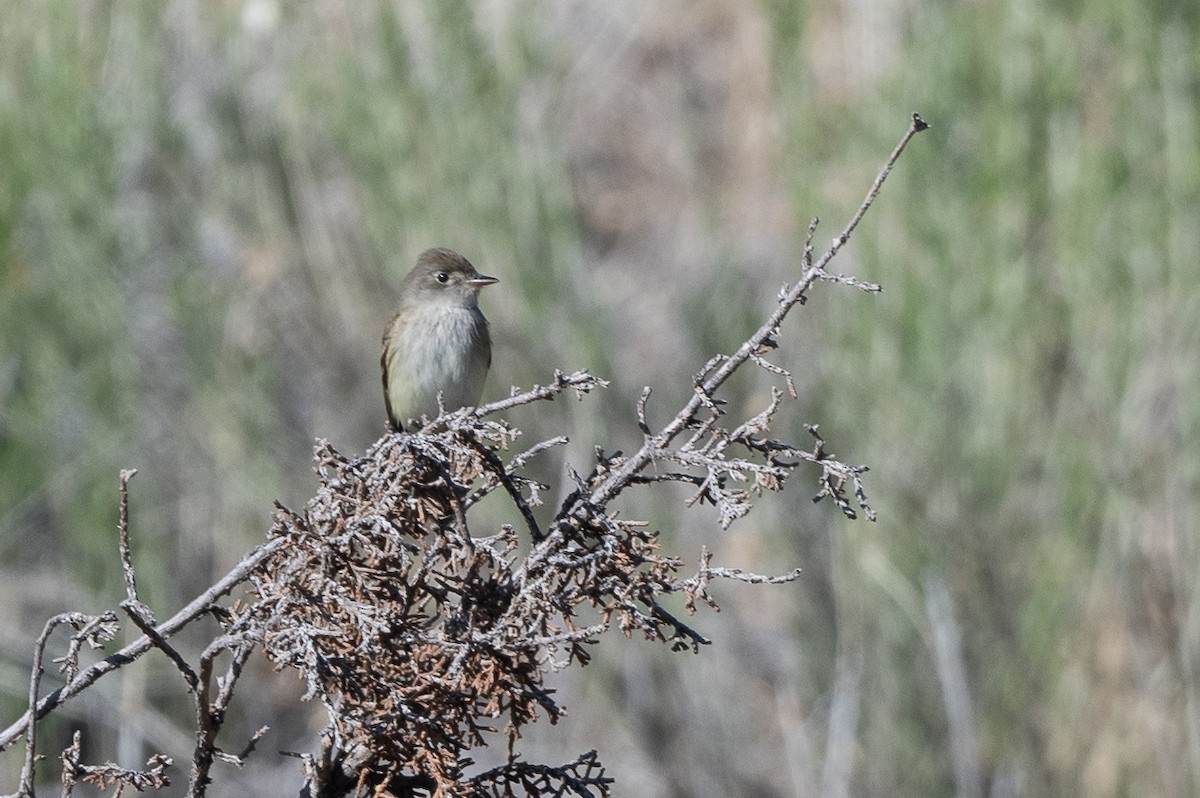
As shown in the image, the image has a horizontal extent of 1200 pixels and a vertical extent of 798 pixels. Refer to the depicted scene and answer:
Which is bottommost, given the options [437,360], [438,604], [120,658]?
[120,658]

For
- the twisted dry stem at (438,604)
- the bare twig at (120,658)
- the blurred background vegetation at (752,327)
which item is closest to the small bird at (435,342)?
the blurred background vegetation at (752,327)

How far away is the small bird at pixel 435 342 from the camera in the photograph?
4484 millimetres

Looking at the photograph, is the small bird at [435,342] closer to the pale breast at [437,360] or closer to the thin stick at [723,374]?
the pale breast at [437,360]

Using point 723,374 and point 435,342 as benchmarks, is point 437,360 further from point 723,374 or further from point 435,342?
point 723,374

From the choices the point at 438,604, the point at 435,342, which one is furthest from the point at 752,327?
the point at 438,604

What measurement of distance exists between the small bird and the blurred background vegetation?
1.28 metres

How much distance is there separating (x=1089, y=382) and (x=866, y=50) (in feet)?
7.40

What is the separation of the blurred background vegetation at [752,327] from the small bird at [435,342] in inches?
50.6

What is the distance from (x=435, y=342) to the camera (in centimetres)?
457

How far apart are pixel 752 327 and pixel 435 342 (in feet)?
8.44

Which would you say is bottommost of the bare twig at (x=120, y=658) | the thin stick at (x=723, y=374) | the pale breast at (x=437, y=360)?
the bare twig at (x=120, y=658)

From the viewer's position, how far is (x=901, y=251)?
6.20 meters

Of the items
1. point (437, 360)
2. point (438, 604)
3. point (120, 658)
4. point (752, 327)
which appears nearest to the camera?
point (120, 658)

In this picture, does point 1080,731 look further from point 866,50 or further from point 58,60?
point 58,60
